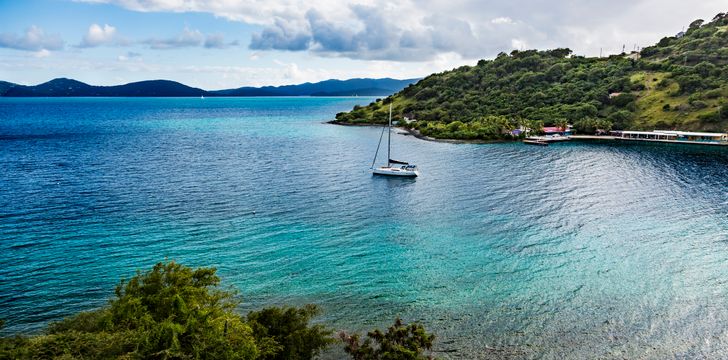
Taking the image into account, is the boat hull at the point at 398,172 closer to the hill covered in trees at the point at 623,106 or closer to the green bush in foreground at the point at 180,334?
the green bush in foreground at the point at 180,334

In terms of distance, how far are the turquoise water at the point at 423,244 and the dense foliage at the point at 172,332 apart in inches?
339

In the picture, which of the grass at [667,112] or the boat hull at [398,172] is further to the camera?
the grass at [667,112]

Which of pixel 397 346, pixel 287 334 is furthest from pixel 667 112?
pixel 287 334

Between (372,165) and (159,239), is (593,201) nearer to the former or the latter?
(372,165)

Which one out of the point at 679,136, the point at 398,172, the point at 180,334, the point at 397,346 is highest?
the point at 679,136

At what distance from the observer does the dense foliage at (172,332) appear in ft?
70.1

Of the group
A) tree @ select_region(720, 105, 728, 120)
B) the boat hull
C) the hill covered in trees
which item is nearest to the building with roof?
the hill covered in trees

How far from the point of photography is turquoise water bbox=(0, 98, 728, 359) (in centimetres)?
3622

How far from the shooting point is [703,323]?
36.0 m

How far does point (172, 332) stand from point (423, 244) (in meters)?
34.2

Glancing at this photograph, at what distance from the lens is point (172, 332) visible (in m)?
22.0

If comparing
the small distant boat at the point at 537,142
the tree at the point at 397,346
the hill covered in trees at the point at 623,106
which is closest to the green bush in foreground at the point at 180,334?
the tree at the point at 397,346

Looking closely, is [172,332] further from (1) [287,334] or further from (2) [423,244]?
(2) [423,244]

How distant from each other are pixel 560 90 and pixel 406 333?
19108 centimetres
